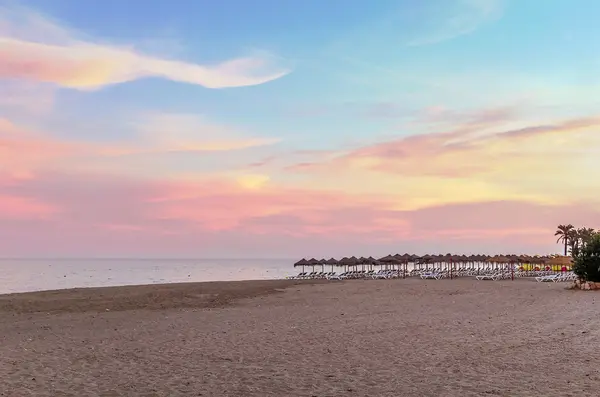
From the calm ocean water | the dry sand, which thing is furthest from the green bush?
the calm ocean water

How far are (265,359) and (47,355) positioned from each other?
4801mm

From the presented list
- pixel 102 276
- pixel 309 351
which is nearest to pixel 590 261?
pixel 309 351

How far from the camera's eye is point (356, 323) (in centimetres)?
1614

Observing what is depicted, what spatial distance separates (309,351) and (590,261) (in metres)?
25.7

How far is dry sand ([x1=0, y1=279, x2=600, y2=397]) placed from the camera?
8305mm

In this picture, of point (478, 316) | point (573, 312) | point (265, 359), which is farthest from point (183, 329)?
point (573, 312)

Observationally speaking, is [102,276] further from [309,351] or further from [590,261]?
[309,351]

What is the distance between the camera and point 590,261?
3116 centimetres

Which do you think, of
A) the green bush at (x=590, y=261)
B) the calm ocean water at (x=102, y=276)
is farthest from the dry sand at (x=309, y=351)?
the calm ocean water at (x=102, y=276)

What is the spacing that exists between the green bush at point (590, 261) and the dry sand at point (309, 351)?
1168 cm

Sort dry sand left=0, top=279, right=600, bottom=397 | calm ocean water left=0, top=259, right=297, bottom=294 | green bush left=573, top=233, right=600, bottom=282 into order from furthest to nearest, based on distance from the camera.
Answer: calm ocean water left=0, top=259, right=297, bottom=294 → green bush left=573, top=233, right=600, bottom=282 → dry sand left=0, top=279, right=600, bottom=397

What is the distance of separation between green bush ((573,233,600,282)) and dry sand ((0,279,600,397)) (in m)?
11.7

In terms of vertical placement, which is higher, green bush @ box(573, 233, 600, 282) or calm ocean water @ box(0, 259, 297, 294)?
green bush @ box(573, 233, 600, 282)

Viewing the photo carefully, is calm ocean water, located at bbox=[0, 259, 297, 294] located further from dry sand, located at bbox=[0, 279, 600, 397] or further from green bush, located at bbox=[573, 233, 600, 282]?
green bush, located at bbox=[573, 233, 600, 282]
